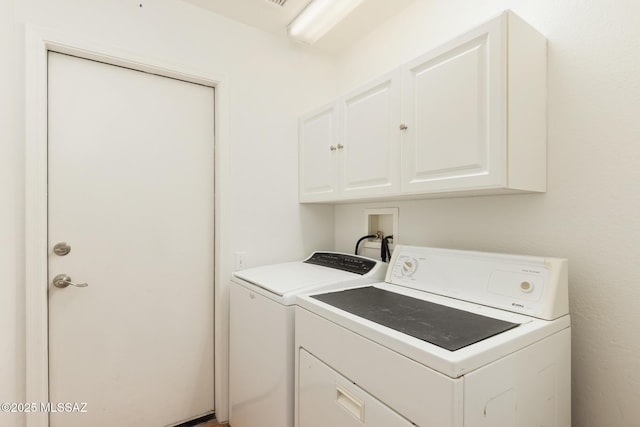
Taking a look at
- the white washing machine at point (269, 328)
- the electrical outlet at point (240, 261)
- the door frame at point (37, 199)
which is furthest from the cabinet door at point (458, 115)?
the door frame at point (37, 199)

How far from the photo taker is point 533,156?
1216 millimetres

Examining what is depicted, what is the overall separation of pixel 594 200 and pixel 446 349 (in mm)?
855

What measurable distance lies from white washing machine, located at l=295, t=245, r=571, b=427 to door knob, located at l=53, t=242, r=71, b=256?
122 centimetres

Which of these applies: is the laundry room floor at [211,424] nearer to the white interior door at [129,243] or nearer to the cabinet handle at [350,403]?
the white interior door at [129,243]

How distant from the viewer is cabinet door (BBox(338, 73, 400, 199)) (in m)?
1.52

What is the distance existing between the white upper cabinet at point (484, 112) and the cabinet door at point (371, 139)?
Answer: 0.44 ft

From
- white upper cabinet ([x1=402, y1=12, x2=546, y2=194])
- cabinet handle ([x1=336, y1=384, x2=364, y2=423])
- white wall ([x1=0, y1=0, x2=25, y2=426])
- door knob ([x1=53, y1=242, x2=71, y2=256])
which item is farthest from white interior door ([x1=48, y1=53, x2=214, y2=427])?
white upper cabinet ([x1=402, y1=12, x2=546, y2=194])

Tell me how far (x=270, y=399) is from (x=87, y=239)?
4.00 ft

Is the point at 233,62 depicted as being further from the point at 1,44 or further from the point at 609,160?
the point at 609,160

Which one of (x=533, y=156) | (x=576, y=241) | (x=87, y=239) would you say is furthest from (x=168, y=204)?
(x=576, y=241)

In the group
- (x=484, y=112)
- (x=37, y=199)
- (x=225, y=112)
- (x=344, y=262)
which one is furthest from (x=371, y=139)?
(x=37, y=199)

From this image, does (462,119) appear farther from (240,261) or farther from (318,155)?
(240,261)

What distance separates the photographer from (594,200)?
1.14 m

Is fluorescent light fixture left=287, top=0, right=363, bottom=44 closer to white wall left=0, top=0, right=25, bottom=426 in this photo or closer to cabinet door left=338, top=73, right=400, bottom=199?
cabinet door left=338, top=73, right=400, bottom=199
